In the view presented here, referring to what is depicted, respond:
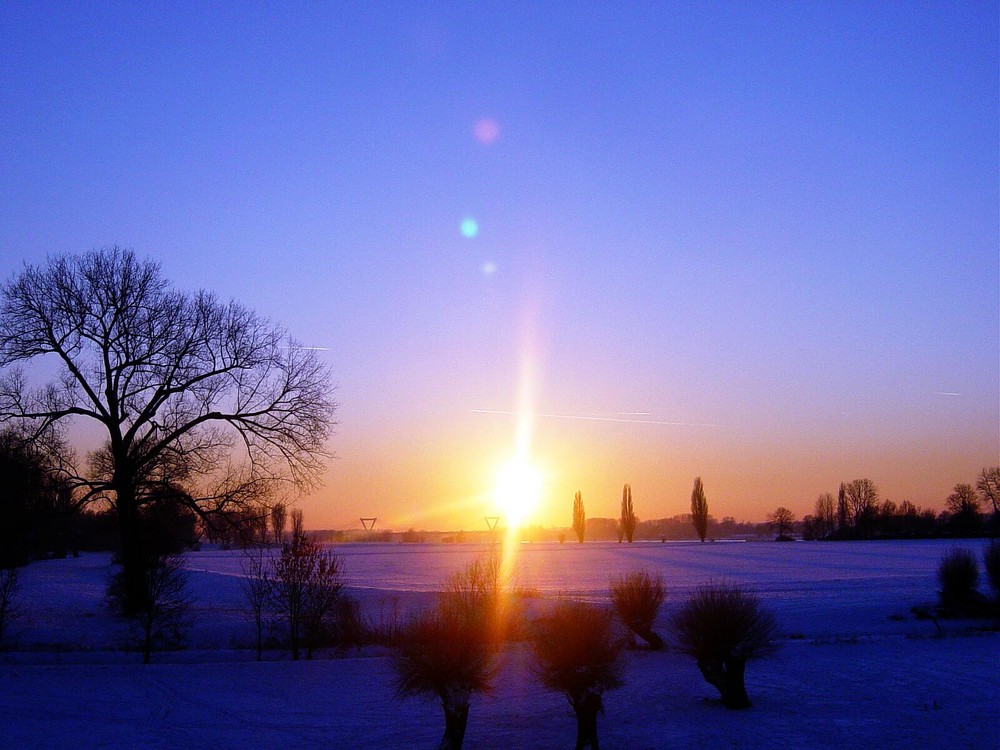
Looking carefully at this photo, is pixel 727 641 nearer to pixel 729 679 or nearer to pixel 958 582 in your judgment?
pixel 729 679

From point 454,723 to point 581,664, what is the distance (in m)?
2.82

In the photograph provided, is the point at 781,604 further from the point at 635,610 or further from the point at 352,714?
the point at 352,714

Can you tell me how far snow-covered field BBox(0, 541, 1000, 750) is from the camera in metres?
16.9

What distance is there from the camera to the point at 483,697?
21.4m

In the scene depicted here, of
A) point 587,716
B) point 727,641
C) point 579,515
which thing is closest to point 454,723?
point 587,716

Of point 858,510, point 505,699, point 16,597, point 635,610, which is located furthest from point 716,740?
point 858,510

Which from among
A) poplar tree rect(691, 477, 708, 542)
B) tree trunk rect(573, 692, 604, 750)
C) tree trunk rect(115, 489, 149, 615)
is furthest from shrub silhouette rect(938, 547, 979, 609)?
poplar tree rect(691, 477, 708, 542)

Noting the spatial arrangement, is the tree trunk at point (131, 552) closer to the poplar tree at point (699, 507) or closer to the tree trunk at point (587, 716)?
the tree trunk at point (587, 716)

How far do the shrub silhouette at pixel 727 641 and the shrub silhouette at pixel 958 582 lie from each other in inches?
776

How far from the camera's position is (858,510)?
451 ft

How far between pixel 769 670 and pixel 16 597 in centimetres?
2903

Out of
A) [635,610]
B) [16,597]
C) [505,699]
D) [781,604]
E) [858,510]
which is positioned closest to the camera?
[505,699]

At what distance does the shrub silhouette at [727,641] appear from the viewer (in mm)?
18797

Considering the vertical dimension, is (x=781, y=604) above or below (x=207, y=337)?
below
